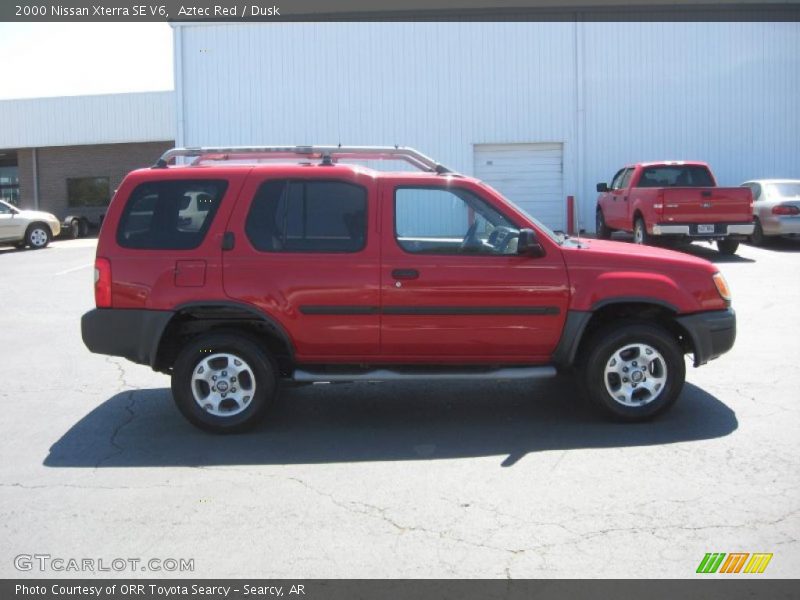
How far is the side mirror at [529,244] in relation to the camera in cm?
596

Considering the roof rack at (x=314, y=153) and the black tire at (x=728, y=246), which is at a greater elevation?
the roof rack at (x=314, y=153)

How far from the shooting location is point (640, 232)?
1653 cm

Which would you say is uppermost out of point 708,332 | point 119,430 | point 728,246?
point 728,246

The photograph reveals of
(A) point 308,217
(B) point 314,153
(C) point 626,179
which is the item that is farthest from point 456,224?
(C) point 626,179

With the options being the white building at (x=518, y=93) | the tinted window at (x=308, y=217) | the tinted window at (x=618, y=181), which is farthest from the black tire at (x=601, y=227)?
the tinted window at (x=308, y=217)

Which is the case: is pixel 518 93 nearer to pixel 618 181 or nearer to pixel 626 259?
pixel 618 181

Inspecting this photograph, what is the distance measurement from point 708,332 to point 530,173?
16.2 meters

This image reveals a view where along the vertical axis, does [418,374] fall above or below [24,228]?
below

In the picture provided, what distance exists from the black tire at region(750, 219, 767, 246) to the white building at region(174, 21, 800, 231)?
4158mm

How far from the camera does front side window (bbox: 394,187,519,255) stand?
6.12 m

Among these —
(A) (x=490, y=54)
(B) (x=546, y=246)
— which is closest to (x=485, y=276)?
(B) (x=546, y=246)

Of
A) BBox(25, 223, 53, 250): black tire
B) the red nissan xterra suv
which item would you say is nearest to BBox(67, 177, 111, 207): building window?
BBox(25, 223, 53, 250): black tire

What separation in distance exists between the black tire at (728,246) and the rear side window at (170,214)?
12.8m
